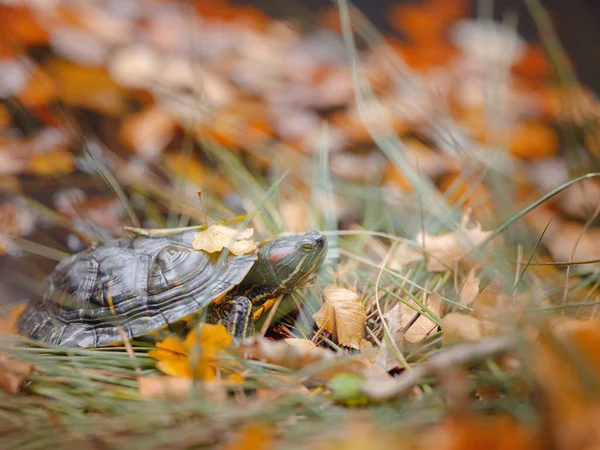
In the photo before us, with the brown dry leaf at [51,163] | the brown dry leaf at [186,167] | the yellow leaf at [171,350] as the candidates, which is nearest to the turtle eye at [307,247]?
the yellow leaf at [171,350]

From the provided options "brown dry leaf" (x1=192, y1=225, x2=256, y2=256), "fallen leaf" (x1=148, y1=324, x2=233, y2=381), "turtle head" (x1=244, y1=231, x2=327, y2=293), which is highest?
"brown dry leaf" (x1=192, y1=225, x2=256, y2=256)

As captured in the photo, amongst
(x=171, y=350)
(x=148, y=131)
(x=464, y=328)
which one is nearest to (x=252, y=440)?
(x=171, y=350)

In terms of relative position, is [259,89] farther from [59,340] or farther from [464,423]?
[464,423]

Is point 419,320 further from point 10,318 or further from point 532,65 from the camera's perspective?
point 532,65

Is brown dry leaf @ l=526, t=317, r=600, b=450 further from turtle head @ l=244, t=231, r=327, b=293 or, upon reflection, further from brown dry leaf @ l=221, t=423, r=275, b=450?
turtle head @ l=244, t=231, r=327, b=293

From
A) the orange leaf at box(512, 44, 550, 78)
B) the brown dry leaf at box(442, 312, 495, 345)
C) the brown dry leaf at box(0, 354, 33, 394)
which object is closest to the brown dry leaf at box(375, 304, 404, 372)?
the brown dry leaf at box(442, 312, 495, 345)

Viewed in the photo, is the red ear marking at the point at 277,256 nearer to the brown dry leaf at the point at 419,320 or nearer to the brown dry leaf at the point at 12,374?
the brown dry leaf at the point at 419,320

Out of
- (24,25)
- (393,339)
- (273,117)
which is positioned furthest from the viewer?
(273,117)
